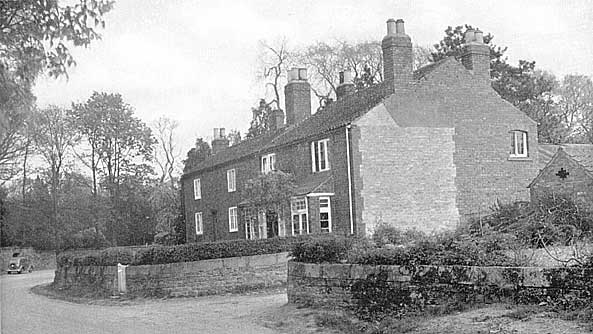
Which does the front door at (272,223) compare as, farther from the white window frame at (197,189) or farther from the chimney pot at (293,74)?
the white window frame at (197,189)

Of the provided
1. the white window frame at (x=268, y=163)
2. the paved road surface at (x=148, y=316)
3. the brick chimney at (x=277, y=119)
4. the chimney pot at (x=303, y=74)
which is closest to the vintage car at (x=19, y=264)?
the brick chimney at (x=277, y=119)

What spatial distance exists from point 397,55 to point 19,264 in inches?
1194

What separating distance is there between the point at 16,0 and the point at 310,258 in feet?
36.7

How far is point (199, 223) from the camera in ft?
166

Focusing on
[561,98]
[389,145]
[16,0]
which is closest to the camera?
[16,0]

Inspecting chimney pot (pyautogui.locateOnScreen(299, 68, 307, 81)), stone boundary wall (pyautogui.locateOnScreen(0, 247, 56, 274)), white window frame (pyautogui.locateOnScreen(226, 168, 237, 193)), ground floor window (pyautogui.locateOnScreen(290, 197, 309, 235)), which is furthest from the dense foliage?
stone boundary wall (pyautogui.locateOnScreen(0, 247, 56, 274))

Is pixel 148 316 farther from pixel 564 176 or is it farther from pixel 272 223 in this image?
pixel 272 223

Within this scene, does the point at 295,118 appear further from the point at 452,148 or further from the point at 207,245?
the point at 207,245

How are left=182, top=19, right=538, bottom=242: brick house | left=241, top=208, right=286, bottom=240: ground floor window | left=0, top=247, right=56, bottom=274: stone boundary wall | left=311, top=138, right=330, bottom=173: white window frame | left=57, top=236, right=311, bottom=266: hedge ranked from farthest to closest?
left=0, top=247, right=56, bottom=274: stone boundary wall
left=241, top=208, right=286, bottom=240: ground floor window
left=311, top=138, right=330, bottom=173: white window frame
left=182, top=19, right=538, bottom=242: brick house
left=57, top=236, right=311, bottom=266: hedge

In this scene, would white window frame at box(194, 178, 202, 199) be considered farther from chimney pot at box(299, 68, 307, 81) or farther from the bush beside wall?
the bush beside wall

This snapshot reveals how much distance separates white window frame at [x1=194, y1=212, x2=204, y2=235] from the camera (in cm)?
5028

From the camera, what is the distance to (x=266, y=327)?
14.8 m

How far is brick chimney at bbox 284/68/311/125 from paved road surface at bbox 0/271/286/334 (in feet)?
70.2

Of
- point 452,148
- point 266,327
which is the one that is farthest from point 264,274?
point 452,148
